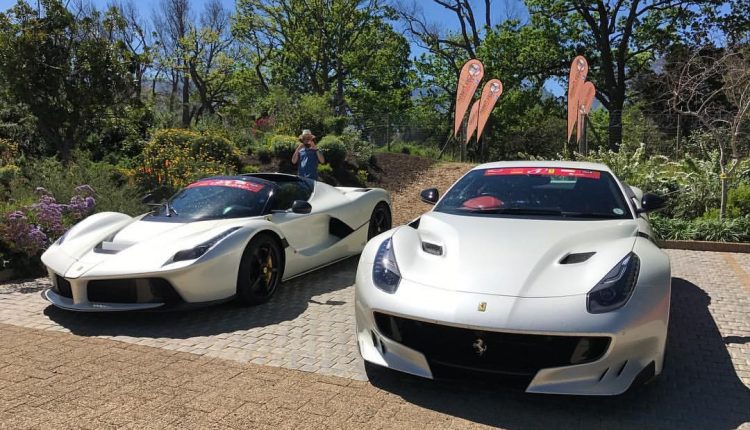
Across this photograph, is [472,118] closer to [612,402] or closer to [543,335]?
[612,402]

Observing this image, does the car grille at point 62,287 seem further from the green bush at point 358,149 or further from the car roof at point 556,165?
the green bush at point 358,149

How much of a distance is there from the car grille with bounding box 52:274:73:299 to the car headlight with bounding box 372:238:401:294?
267 cm

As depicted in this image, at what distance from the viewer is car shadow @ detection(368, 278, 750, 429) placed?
281 centimetres

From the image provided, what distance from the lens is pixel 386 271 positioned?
3289 mm

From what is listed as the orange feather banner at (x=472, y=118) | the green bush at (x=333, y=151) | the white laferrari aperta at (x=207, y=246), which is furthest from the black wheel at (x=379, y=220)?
the orange feather banner at (x=472, y=118)

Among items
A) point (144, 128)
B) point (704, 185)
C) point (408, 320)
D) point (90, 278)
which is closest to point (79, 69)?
point (90, 278)

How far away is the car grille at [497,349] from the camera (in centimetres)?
274

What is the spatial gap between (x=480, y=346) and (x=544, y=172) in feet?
6.96

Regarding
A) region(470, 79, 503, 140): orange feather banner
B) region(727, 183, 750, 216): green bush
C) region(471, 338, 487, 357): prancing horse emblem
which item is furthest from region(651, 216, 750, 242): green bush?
region(470, 79, 503, 140): orange feather banner

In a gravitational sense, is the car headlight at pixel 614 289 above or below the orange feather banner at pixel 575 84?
below

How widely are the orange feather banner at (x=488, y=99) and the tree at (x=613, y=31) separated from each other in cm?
1147

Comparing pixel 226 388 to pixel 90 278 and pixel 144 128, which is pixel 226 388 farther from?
pixel 144 128

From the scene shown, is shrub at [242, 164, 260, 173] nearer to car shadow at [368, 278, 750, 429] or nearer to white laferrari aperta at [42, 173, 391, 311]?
white laferrari aperta at [42, 173, 391, 311]

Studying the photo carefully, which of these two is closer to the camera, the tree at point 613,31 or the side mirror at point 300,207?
the side mirror at point 300,207
